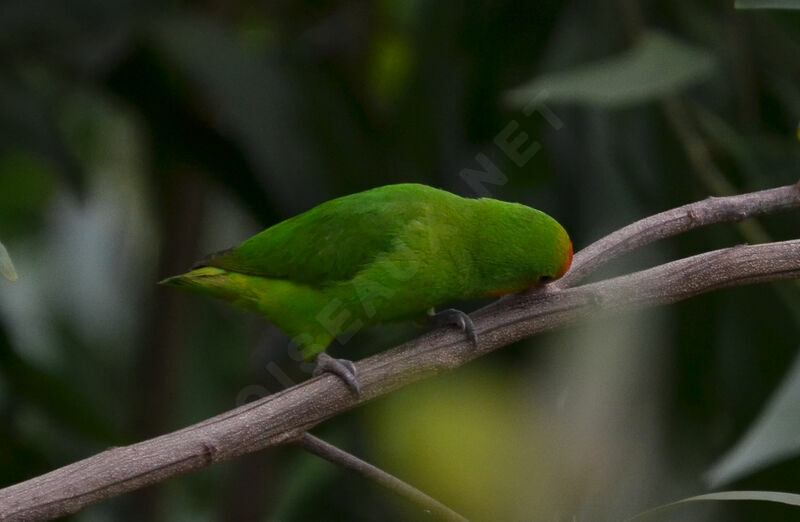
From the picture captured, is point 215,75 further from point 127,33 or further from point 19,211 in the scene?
point 19,211

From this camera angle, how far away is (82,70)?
11.0 feet

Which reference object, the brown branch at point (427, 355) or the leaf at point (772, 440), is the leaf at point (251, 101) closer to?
the brown branch at point (427, 355)

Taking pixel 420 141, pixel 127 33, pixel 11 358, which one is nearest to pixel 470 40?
pixel 420 141

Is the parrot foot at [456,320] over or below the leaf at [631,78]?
below

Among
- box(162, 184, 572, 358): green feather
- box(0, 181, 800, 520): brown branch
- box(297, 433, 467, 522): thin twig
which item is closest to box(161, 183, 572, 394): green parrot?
box(162, 184, 572, 358): green feather

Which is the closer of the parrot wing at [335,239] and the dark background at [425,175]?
the parrot wing at [335,239]

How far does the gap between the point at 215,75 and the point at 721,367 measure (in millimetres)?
1780

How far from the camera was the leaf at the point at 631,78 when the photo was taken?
105 inches

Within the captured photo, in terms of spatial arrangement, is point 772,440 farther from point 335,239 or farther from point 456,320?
point 335,239

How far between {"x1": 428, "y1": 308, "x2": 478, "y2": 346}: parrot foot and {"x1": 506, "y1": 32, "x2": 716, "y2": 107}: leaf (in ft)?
2.04

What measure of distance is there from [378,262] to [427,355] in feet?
1.70

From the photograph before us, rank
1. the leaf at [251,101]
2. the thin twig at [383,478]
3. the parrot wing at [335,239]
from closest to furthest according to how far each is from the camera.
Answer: the thin twig at [383,478] < the parrot wing at [335,239] < the leaf at [251,101]

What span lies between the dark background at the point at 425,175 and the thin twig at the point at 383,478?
0.44 meters

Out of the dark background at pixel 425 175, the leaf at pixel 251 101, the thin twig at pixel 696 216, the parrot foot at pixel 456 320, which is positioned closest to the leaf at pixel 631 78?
the dark background at pixel 425 175
